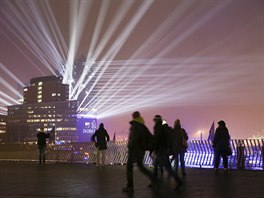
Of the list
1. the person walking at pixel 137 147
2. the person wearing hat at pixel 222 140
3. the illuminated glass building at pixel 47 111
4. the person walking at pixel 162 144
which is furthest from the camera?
the illuminated glass building at pixel 47 111

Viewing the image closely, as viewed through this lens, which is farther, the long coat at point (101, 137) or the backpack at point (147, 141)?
the long coat at point (101, 137)

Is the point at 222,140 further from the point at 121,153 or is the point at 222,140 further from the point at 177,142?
the point at 121,153

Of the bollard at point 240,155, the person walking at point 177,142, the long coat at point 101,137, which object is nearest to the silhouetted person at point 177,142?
the person walking at point 177,142

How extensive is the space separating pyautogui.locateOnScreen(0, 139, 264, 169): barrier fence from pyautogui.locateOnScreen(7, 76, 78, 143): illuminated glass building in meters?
88.8

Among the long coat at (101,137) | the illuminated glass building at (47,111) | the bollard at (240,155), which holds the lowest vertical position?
the bollard at (240,155)

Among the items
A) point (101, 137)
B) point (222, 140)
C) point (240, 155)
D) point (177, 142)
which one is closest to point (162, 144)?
point (177, 142)

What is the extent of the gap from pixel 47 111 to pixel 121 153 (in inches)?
4887

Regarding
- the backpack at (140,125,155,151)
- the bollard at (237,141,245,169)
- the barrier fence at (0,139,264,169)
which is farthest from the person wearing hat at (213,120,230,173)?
the backpack at (140,125,155,151)

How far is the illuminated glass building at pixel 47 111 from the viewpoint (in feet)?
449

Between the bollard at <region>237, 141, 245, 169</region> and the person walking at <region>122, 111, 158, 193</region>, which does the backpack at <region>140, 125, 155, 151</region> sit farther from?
the bollard at <region>237, 141, 245, 169</region>

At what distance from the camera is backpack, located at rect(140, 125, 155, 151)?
404 inches

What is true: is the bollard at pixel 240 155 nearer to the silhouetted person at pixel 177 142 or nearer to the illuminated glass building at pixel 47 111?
the silhouetted person at pixel 177 142

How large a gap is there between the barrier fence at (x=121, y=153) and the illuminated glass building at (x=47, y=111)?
3496 inches

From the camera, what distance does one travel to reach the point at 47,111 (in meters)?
146
